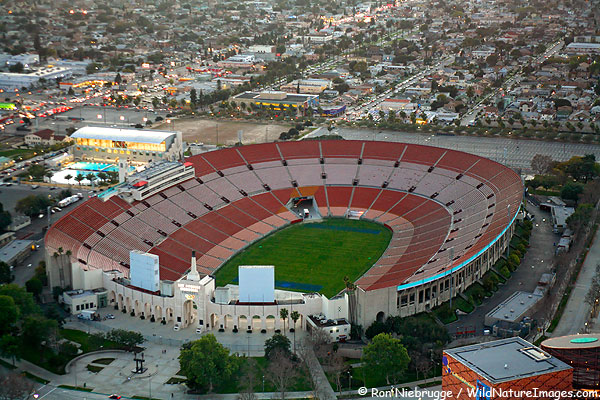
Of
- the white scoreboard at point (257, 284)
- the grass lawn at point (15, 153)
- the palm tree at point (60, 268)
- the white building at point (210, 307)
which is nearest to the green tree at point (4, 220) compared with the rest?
the palm tree at point (60, 268)

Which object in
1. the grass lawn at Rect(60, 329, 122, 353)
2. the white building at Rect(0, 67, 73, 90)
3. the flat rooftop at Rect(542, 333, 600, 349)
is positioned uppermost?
the flat rooftop at Rect(542, 333, 600, 349)

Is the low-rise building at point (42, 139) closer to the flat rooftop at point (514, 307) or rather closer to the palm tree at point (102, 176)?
the palm tree at point (102, 176)

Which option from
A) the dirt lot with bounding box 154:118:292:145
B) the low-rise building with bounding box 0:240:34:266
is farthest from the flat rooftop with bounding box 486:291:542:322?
the dirt lot with bounding box 154:118:292:145

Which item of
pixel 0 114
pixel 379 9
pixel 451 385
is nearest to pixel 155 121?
pixel 0 114

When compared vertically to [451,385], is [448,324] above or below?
below

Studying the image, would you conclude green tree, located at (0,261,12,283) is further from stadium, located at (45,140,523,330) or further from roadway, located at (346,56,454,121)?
roadway, located at (346,56,454,121)

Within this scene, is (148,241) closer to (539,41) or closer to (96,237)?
(96,237)

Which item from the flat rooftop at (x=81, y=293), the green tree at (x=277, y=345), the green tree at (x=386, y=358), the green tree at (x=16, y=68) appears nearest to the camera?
the green tree at (x=386, y=358)
